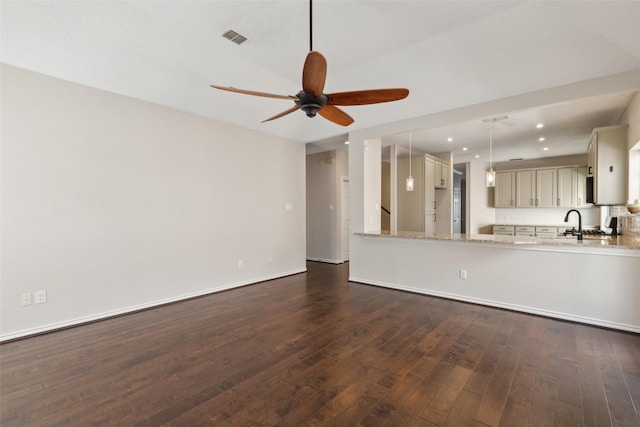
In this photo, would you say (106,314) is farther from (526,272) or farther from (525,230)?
(525,230)

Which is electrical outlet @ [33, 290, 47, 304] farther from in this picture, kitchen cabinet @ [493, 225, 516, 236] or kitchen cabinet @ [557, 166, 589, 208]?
kitchen cabinet @ [557, 166, 589, 208]

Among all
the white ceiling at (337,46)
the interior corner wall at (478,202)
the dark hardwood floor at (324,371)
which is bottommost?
the dark hardwood floor at (324,371)

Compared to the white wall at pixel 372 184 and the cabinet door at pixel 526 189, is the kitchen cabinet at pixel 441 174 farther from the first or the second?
the white wall at pixel 372 184

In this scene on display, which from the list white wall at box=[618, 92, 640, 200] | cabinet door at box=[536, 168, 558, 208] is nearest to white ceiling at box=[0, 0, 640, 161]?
white wall at box=[618, 92, 640, 200]

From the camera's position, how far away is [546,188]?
7160 millimetres

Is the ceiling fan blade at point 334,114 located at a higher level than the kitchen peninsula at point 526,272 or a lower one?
higher

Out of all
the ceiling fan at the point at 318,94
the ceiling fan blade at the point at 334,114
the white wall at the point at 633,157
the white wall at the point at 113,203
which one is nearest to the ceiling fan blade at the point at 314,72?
the ceiling fan at the point at 318,94

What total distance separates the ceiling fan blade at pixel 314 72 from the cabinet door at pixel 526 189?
7444 mm

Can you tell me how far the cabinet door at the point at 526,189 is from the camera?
7332 millimetres

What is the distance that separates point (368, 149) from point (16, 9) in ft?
14.6

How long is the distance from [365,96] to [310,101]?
44 centimetres

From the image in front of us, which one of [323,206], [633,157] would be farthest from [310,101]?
[323,206]

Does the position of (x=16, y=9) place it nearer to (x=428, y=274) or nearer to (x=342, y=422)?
(x=342, y=422)

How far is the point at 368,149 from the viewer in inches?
204
